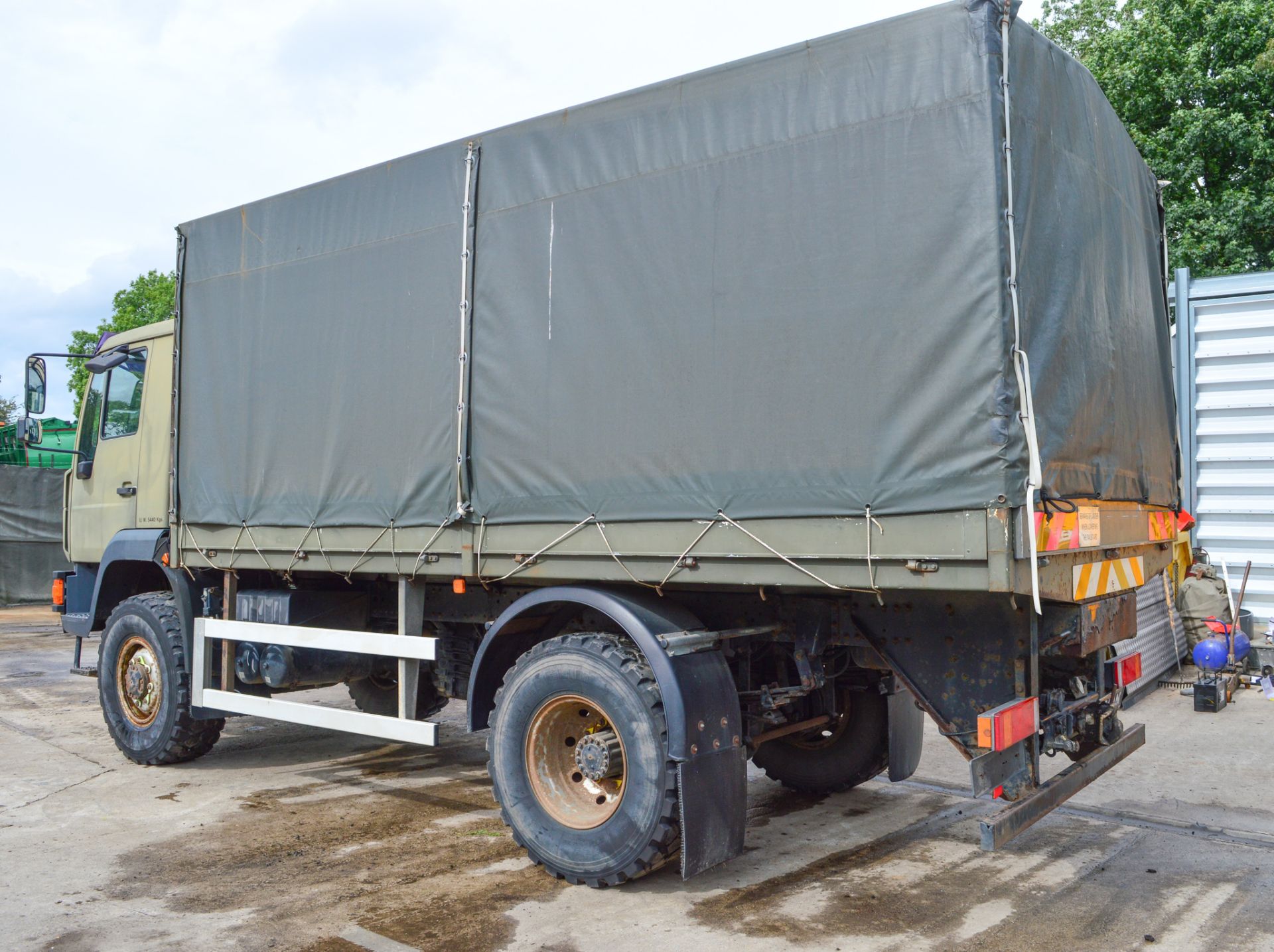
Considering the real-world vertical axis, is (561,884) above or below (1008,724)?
below

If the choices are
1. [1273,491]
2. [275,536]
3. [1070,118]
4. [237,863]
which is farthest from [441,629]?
[1273,491]

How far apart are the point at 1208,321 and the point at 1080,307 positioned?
687cm

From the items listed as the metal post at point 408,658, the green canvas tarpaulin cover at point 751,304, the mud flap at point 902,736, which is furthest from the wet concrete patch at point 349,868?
the mud flap at point 902,736

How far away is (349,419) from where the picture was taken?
586 centimetres

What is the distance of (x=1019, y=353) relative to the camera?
3.80 meters

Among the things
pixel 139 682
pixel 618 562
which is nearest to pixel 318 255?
pixel 618 562

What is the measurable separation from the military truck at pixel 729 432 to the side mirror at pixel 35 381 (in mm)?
1858

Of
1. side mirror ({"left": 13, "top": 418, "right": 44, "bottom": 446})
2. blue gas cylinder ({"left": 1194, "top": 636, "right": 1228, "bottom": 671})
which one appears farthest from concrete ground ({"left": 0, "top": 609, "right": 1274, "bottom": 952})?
Answer: side mirror ({"left": 13, "top": 418, "right": 44, "bottom": 446})

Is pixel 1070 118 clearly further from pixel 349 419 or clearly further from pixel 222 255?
pixel 222 255

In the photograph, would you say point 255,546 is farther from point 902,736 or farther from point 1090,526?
point 1090,526

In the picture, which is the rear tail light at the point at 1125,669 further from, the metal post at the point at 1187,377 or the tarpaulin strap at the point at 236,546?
the metal post at the point at 1187,377

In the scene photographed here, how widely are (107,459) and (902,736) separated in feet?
19.3

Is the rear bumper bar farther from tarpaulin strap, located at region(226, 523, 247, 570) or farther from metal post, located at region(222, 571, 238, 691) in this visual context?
metal post, located at region(222, 571, 238, 691)

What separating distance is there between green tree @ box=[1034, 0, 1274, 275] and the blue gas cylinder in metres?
12.2
